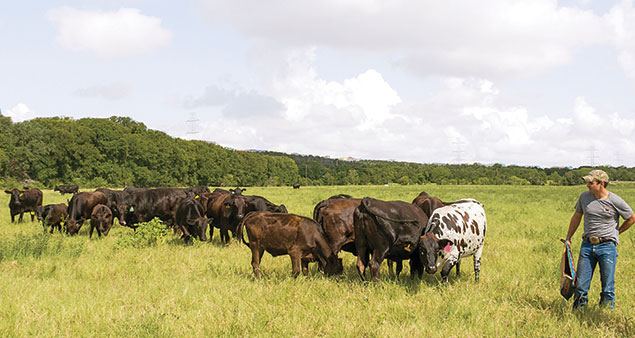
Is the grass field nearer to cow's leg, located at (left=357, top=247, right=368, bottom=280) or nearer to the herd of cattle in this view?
cow's leg, located at (left=357, top=247, right=368, bottom=280)

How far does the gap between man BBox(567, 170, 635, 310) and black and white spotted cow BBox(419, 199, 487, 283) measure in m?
2.05

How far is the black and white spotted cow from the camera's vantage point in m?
7.05

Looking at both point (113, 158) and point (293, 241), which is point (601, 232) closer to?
point (293, 241)

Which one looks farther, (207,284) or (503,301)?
(207,284)

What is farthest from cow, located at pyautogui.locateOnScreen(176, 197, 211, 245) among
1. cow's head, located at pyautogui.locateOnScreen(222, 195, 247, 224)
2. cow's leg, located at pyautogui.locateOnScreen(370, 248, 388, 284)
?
cow's leg, located at pyautogui.locateOnScreen(370, 248, 388, 284)

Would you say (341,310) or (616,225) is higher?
(616,225)

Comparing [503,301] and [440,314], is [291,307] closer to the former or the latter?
[440,314]

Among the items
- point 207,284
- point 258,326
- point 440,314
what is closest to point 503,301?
point 440,314

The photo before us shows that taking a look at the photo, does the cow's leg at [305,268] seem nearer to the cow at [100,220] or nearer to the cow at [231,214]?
the cow at [231,214]

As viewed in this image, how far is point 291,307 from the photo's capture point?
638 centimetres

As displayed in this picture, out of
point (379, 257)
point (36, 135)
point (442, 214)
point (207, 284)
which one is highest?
point (36, 135)

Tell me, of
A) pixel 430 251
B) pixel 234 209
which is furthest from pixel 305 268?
pixel 234 209

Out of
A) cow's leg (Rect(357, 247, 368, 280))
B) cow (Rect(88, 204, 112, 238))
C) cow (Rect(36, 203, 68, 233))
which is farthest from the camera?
cow (Rect(36, 203, 68, 233))

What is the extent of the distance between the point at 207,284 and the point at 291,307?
213 centimetres
